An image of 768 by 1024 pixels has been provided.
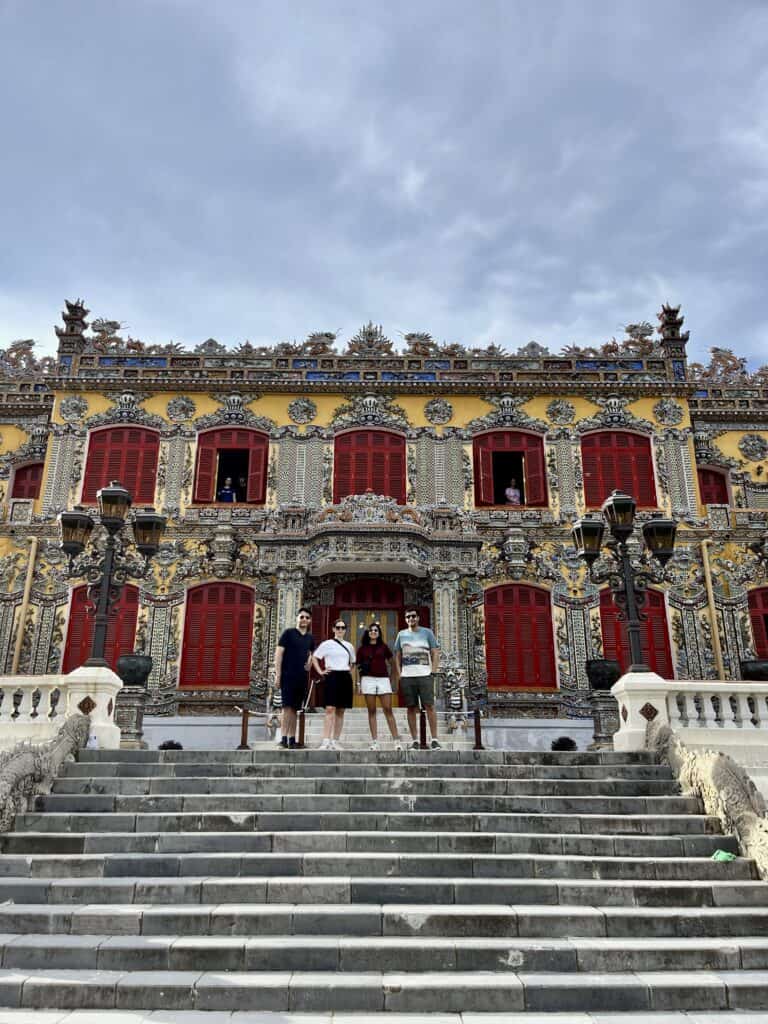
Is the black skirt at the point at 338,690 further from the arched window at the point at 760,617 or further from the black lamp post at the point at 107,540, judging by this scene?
the arched window at the point at 760,617

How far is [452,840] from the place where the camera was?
23.0ft

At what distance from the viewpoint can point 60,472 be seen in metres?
19.1

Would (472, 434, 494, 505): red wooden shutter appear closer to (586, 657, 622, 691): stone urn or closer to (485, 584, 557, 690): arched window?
(485, 584, 557, 690): arched window

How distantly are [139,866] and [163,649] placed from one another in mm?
11292

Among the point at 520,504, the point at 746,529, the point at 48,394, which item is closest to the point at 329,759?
the point at 520,504

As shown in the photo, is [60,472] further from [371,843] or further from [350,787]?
[371,843]

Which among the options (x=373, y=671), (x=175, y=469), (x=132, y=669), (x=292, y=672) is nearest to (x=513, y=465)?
(x=175, y=469)

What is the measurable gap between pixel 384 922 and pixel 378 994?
2.62 feet

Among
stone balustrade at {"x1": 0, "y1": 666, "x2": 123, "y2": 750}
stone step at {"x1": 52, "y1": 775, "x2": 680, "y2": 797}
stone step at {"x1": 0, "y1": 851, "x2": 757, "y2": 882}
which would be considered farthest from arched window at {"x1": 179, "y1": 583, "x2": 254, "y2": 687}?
stone step at {"x1": 0, "y1": 851, "x2": 757, "y2": 882}

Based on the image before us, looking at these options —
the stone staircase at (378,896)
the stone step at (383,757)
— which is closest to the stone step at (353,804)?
the stone staircase at (378,896)

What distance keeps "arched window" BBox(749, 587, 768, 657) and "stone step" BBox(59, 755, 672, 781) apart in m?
10.7

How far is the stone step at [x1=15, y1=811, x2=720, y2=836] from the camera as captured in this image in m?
7.41

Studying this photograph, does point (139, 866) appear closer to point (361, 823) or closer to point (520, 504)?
point (361, 823)

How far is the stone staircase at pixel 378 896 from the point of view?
5.09 metres
